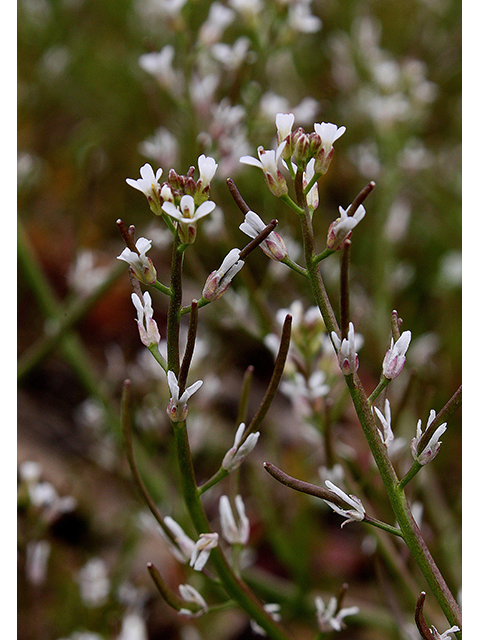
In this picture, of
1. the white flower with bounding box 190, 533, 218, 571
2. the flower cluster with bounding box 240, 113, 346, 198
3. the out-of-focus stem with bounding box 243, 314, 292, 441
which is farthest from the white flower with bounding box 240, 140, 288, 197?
the white flower with bounding box 190, 533, 218, 571

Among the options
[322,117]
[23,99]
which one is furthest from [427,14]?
[23,99]

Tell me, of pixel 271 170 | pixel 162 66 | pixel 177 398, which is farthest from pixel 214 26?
pixel 177 398

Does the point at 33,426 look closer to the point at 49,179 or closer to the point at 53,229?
the point at 53,229

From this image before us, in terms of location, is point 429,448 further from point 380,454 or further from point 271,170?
point 271,170

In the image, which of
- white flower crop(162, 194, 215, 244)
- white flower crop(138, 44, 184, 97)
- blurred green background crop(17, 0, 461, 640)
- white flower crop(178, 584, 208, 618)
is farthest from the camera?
blurred green background crop(17, 0, 461, 640)

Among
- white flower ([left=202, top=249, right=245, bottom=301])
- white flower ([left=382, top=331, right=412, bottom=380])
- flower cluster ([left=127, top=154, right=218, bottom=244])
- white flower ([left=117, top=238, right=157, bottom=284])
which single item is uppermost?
flower cluster ([left=127, top=154, right=218, bottom=244])

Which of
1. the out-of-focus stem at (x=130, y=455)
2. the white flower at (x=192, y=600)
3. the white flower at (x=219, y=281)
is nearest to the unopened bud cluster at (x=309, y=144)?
the white flower at (x=219, y=281)

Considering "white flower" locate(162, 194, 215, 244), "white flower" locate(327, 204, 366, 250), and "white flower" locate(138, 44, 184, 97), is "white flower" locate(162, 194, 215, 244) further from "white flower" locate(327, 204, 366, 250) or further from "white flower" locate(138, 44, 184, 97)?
"white flower" locate(138, 44, 184, 97)
